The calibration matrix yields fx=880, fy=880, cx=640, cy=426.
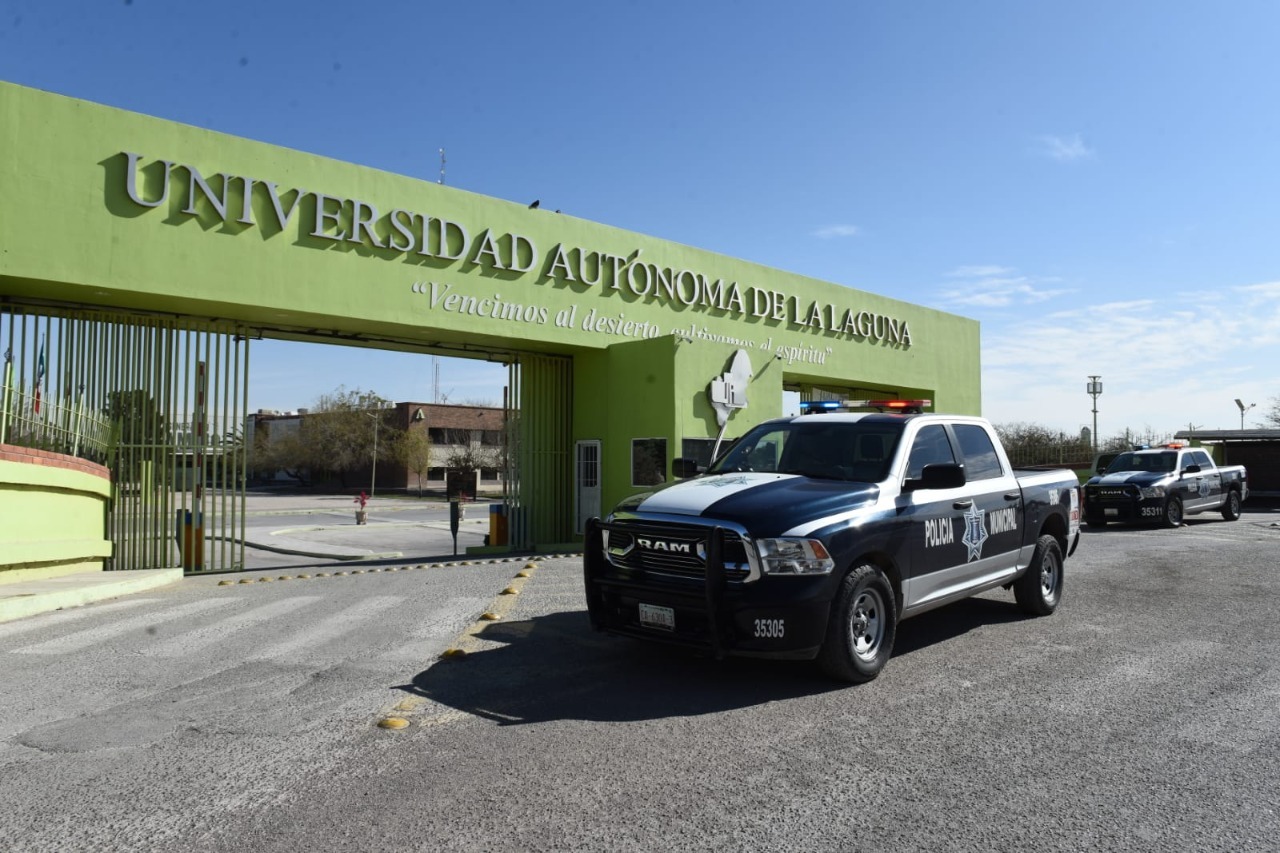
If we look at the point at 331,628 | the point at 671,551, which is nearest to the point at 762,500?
the point at 671,551

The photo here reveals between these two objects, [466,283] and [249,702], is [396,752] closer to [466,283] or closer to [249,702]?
[249,702]

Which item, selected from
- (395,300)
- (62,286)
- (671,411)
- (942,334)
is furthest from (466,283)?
(942,334)

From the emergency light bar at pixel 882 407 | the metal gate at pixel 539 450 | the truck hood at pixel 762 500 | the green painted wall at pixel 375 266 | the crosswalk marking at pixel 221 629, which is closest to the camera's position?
the truck hood at pixel 762 500

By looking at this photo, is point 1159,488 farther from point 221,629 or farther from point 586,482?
point 221,629

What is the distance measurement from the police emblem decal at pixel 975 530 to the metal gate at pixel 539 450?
1307 cm

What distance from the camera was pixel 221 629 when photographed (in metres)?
8.43

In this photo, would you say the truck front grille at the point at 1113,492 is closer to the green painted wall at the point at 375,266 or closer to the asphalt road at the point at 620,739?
the green painted wall at the point at 375,266

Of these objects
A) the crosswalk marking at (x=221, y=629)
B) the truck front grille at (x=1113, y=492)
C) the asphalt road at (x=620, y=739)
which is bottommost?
the crosswalk marking at (x=221, y=629)

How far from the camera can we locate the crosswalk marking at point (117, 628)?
7.65 metres

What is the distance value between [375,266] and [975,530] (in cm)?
1149

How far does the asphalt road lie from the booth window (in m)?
8.86

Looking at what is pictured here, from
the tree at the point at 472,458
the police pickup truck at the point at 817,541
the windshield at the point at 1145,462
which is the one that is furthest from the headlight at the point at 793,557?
the tree at the point at 472,458

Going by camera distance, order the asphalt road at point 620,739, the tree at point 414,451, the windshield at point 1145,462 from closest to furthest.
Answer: the asphalt road at point 620,739 < the windshield at point 1145,462 < the tree at point 414,451

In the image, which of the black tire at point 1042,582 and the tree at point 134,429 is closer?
the black tire at point 1042,582
